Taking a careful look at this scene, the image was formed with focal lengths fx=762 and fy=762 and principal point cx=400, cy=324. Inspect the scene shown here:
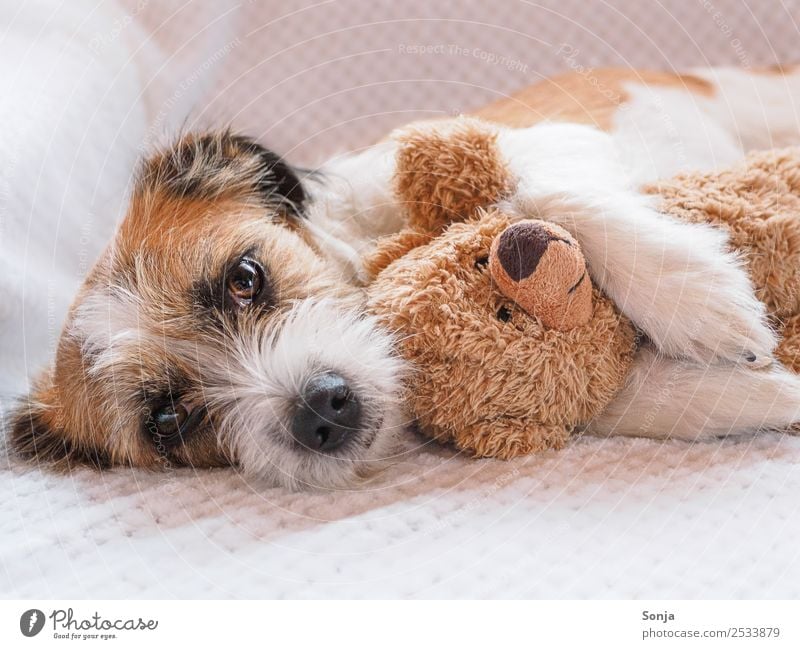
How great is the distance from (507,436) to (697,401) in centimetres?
39

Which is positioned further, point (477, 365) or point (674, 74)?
point (674, 74)

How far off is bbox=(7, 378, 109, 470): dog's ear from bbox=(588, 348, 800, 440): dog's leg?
1.13 meters

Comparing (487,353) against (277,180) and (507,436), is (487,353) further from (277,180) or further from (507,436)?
(277,180)

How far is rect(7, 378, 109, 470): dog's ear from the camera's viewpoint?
1693mm

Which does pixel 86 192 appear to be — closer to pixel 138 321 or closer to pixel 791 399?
pixel 138 321

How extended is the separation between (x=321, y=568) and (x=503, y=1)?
249 centimetres

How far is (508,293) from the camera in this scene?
1363mm

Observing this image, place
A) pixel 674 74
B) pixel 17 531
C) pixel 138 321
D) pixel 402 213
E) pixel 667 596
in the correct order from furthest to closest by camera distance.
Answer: pixel 674 74
pixel 402 213
pixel 138 321
pixel 17 531
pixel 667 596

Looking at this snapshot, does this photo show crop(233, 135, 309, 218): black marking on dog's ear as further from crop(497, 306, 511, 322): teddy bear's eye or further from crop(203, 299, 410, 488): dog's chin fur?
crop(497, 306, 511, 322): teddy bear's eye

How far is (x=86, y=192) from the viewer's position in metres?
2.44

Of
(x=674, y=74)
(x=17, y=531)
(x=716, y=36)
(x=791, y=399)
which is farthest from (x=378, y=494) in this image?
(x=716, y=36)
